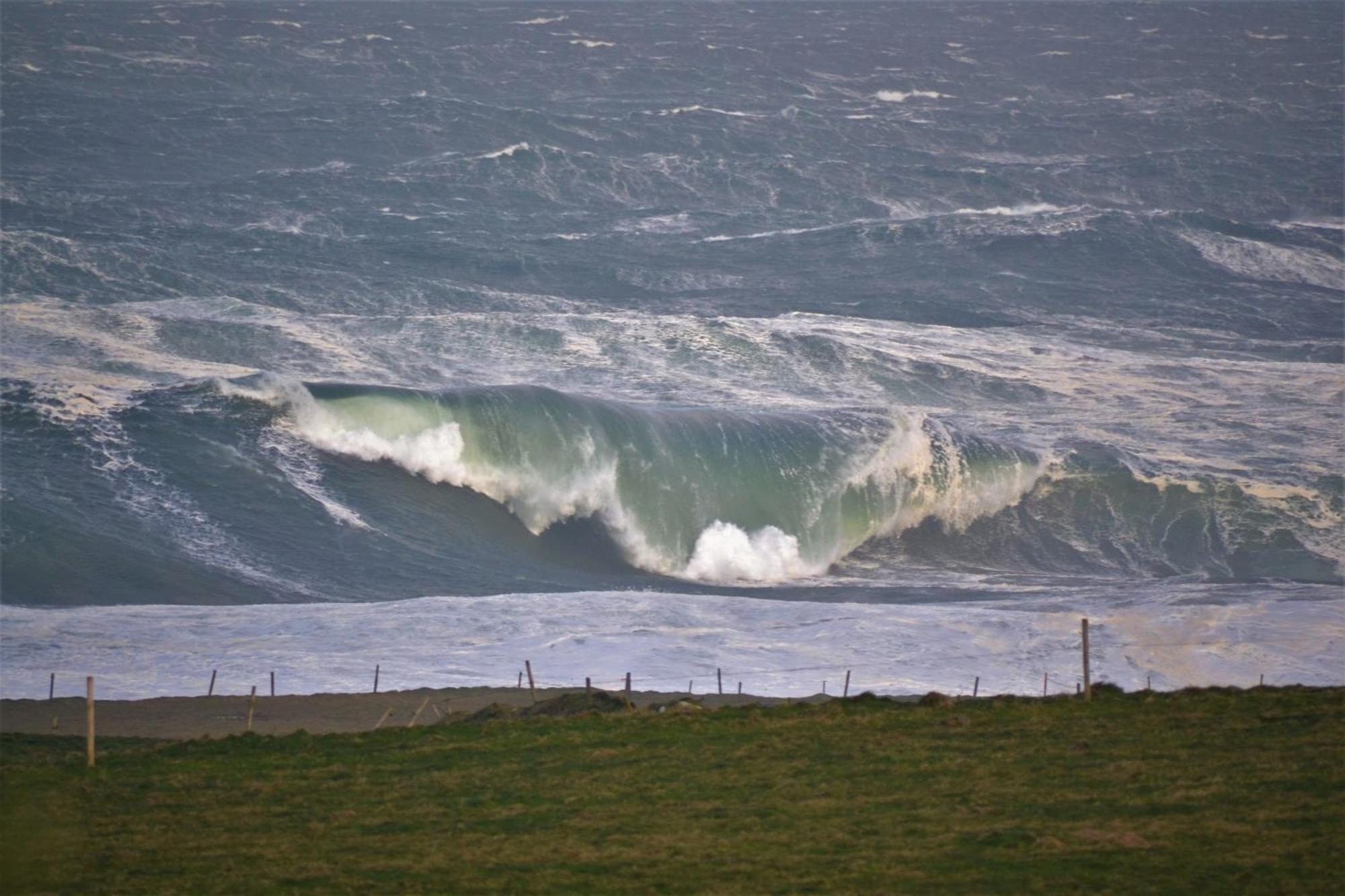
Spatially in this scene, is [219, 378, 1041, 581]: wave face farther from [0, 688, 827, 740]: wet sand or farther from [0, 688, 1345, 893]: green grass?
[0, 688, 1345, 893]: green grass

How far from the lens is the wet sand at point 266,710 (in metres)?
18.7

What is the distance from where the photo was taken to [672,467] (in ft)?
111

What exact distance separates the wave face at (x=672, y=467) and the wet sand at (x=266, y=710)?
1033 cm

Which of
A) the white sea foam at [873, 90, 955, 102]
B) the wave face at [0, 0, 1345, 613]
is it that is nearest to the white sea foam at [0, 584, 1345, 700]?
the wave face at [0, 0, 1345, 613]

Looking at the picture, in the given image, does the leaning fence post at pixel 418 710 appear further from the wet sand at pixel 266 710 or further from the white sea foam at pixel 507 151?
the white sea foam at pixel 507 151

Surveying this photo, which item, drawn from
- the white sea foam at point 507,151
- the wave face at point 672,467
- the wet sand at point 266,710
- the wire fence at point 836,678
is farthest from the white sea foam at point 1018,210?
the wet sand at point 266,710

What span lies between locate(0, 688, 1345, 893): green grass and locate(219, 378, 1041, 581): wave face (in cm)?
1498

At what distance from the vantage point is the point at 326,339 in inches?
1574

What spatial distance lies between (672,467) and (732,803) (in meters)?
20.4

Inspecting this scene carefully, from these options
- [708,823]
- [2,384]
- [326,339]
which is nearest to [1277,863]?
[708,823]

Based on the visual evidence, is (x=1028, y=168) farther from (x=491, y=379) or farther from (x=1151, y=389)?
(x=491, y=379)

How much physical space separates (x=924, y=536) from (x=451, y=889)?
22735mm

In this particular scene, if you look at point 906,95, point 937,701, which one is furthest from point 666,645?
point 906,95

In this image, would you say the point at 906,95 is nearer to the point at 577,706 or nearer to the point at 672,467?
the point at 672,467
